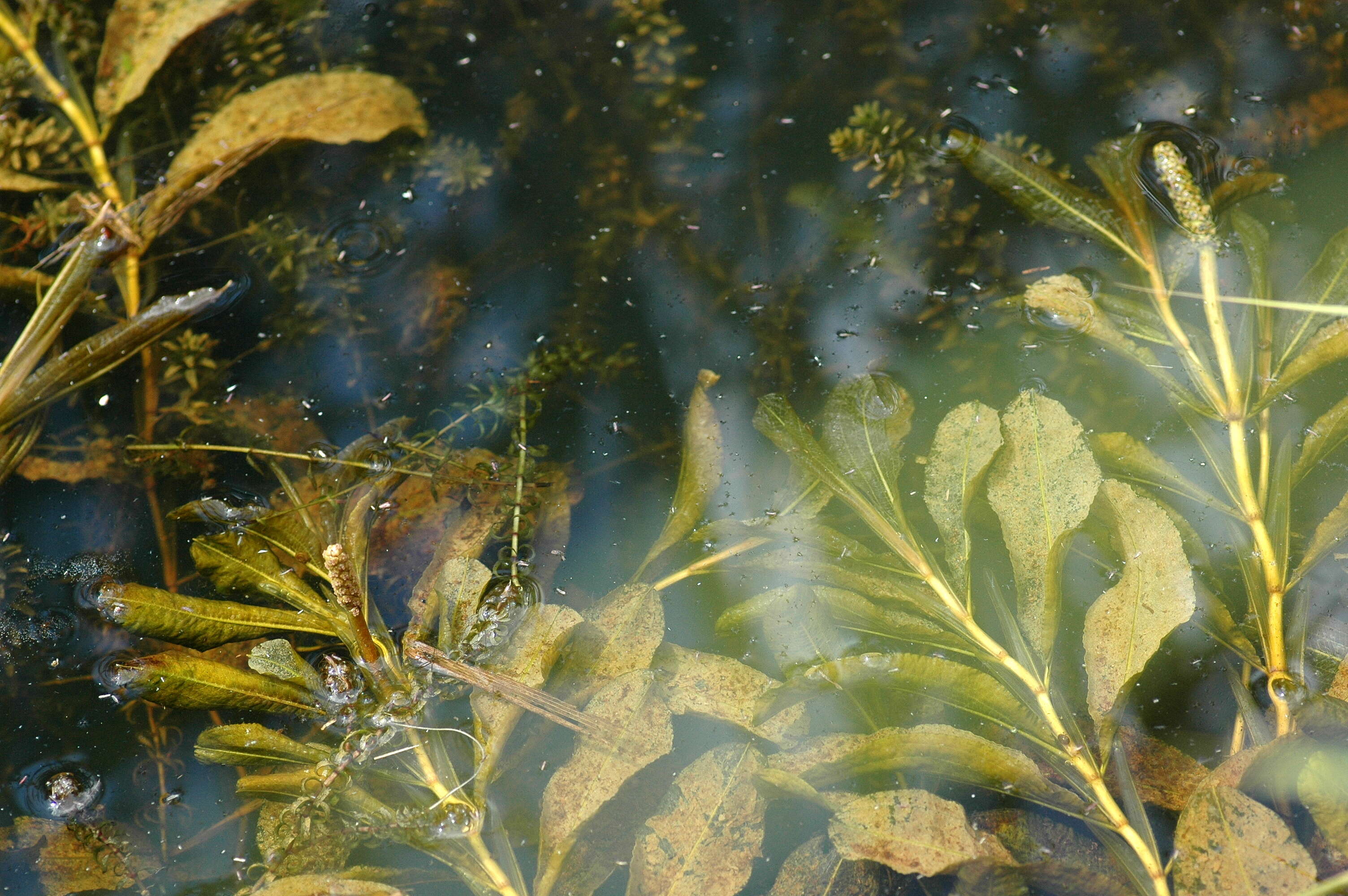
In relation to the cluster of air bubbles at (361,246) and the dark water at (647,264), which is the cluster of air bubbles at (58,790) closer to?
the dark water at (647,264)

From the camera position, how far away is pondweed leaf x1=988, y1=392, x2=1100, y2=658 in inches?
58.2

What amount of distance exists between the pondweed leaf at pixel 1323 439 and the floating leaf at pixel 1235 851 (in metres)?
0.62

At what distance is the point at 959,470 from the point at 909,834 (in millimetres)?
627

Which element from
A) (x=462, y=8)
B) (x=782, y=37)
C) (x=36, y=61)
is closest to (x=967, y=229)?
(x=782, y=37)

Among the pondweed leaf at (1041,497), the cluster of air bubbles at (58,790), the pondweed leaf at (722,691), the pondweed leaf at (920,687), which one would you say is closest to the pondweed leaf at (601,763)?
the pondweed leaf at (722,691)

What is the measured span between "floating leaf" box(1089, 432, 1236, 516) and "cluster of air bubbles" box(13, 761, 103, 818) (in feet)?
6.43

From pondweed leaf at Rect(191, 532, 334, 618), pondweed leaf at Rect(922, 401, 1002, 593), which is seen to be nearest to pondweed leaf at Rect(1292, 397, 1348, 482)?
pondweed leaf at Rect(922, 401, 1002, 593)

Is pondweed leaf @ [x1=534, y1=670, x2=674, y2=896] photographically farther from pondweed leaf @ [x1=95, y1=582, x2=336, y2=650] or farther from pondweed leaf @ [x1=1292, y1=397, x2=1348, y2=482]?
pondweed leaf @ [x1=1292, y1=397, x2=1348, y2=482]

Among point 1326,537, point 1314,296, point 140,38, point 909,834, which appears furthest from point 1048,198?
point 140,38

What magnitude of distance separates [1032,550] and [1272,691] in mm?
467

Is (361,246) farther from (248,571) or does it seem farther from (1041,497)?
(1041,497)

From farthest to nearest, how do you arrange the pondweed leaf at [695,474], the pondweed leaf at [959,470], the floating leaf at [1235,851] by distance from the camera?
the pondweed leaf at [695,474] < the pondweed leaf at [959,470] < the floating leaf at [1235,851]

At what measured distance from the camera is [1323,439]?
1581 mm

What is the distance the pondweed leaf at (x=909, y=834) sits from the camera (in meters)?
1.36
